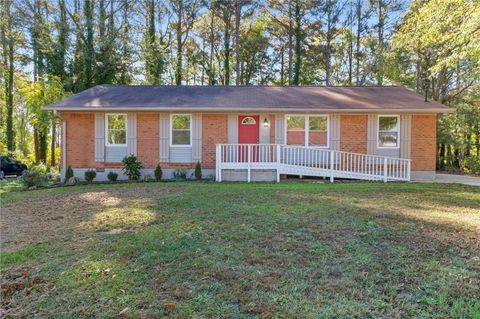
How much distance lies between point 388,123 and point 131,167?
33.2 ft

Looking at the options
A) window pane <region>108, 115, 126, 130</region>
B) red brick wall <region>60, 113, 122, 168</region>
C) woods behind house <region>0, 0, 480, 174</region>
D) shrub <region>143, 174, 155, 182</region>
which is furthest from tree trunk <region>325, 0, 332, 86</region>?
red brick wall <region>60, 113, 122, 168</region>

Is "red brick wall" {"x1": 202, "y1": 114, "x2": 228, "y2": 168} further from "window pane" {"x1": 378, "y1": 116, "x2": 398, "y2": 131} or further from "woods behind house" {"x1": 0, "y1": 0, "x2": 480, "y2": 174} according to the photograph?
"woods behind house" {"x1": 0, "y1": 0, "x2": 480, "y2": 174}

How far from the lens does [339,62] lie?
26.7m

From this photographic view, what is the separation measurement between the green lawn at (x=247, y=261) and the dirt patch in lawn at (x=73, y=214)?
0.05 metres

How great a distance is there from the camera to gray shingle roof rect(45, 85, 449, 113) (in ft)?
43.1

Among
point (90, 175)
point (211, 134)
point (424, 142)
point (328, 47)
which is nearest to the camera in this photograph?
point (90, 175)

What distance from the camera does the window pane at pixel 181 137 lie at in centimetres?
1376

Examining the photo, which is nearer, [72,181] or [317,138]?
[72,181]

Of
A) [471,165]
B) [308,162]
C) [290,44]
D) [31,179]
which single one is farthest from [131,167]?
[290,44]

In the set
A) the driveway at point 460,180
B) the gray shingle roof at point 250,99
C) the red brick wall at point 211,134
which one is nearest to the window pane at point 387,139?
the gray shingle roof at point 250,99

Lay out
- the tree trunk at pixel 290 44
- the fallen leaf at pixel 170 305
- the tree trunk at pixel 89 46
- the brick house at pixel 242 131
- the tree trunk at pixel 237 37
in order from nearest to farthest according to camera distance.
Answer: the fallen leaf at pixel 170 305 < the brick house at pixel 242 131 < the tree trunk at pixel 89 46 < the tree trunk at pixel 237 37 < the tree trunk at pixel 290 44

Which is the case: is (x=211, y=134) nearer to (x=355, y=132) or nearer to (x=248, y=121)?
(x=248, y=121)

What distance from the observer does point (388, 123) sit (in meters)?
13.6

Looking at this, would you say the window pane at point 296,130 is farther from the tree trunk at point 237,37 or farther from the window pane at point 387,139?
the tree trunk at point 237,37
